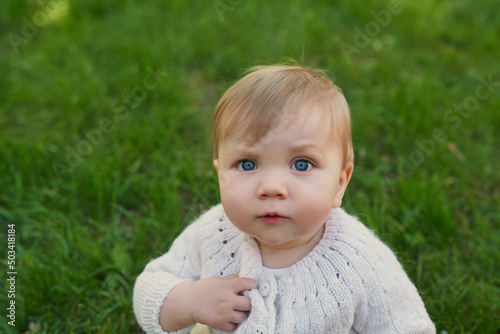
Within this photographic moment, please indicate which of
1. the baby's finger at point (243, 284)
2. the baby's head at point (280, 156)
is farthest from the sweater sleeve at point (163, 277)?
the baby's head at point (280, 156)

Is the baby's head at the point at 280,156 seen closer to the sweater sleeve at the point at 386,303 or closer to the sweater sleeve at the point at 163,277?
the sweater sleeve at the point at 386,303

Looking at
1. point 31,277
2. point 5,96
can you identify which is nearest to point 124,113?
point 5,96

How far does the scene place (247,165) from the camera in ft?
5.03

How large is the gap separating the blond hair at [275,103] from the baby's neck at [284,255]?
1.03ft

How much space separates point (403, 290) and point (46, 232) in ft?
5.58

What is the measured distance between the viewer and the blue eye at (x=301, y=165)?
1.50 metres

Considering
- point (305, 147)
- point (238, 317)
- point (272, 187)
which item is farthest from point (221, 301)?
point (305, 147)

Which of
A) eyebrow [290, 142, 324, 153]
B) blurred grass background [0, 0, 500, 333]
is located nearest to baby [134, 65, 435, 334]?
eyebrow [290, 142, 324, 153]

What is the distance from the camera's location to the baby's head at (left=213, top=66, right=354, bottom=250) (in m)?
1.47

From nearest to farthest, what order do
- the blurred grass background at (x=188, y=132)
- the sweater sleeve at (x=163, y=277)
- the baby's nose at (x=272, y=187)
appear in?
1. the baby's nose at (x=272, y=187)
2. the sweater sleeve at (x=163, y=277)
3. the blurred grass background at (x=188, y=132)

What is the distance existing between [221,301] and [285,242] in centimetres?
28

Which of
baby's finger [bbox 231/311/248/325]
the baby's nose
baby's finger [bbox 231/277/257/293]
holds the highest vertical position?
the baby's nose

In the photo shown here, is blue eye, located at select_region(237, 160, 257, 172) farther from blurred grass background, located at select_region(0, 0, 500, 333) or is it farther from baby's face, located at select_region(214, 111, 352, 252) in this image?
blurred grass background, located at select_region(0, 0, 500, 333)

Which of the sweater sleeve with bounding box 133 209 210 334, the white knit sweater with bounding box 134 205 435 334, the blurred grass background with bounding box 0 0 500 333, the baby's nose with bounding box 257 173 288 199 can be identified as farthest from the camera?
the blurred grass background with bounding box 0 0 500 333
